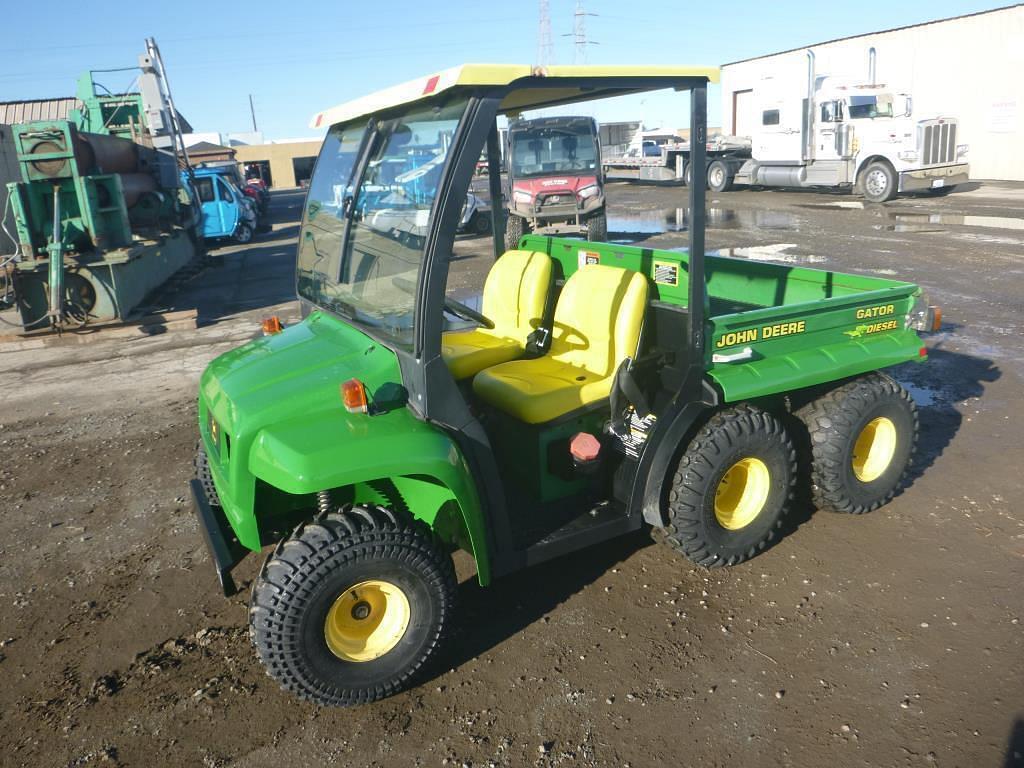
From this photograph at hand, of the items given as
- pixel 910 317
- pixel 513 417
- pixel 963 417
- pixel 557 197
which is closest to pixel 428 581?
pixel 513 417

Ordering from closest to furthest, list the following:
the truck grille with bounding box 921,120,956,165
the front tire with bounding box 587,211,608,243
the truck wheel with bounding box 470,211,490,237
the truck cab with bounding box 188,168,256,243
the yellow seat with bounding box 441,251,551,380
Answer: the yellow seat with bounding box 441,251,551,380
the front tire with bounding box 587,211,608,243
the truck wheel with bounding box 470,211,490,237
the truck cab with bounding box 188,168,256,243
the truck grille with bounding box 921,120,956,165

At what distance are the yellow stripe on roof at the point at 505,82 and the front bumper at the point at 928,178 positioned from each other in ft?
58.9

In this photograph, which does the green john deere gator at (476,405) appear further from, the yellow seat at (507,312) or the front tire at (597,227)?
the front tire at (597,227)

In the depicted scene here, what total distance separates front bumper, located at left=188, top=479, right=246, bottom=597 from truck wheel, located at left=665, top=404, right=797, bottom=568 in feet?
6.26

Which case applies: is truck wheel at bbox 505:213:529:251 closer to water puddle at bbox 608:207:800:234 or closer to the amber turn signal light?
water puddle at bbox 608:207:800:234

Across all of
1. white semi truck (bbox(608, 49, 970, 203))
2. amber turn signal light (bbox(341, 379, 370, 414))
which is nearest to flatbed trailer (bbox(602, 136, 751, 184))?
white semi truck (bbox(608, 49, 970, 203))

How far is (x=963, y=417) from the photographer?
18.4 ft

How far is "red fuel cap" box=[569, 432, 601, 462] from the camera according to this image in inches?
126

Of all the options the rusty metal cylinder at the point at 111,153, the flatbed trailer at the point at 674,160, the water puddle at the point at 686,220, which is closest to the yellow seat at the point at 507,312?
the rusty metal cylinder at the point at 111,153

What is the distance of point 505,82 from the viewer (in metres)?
2.75

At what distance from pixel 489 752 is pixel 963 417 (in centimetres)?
448

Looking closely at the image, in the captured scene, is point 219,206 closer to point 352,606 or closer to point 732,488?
point 732,488

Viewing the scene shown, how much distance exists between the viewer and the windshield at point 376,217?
300cm

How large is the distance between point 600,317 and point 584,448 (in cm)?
79
